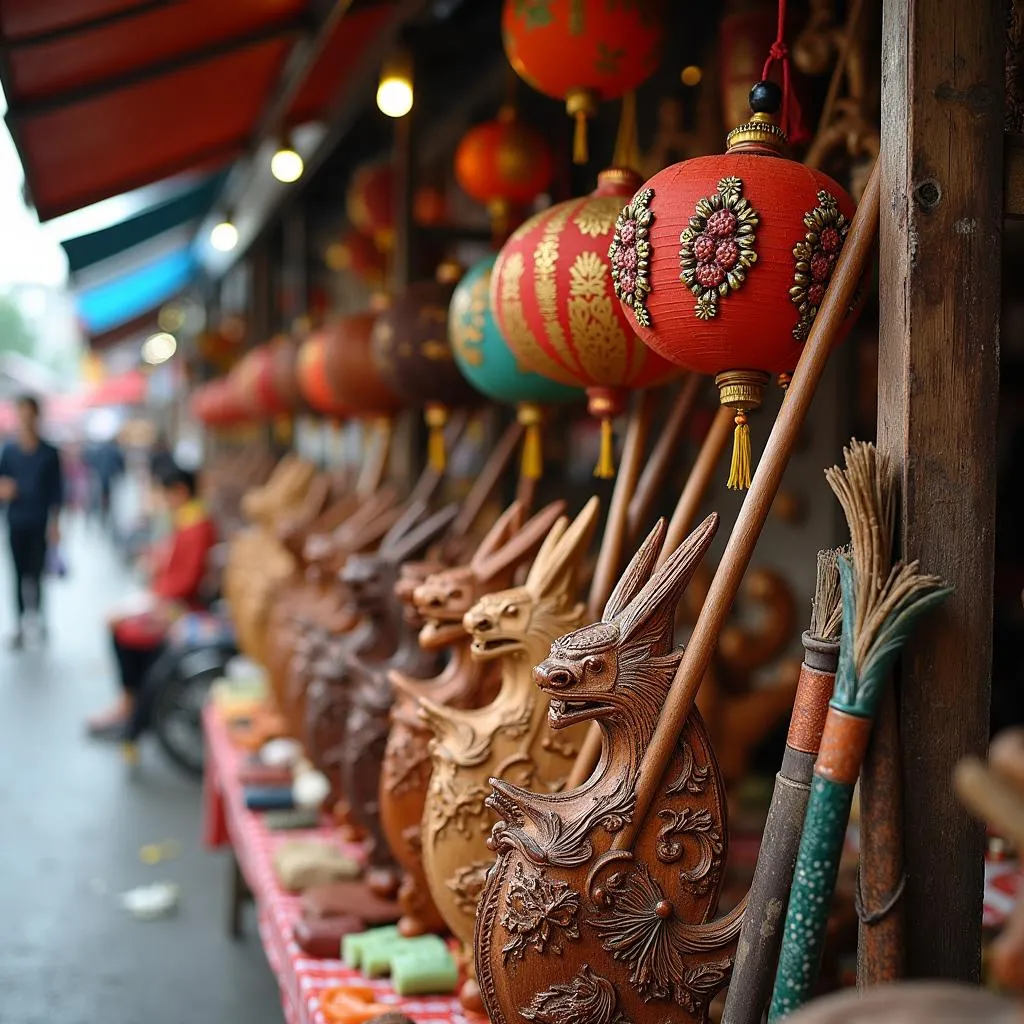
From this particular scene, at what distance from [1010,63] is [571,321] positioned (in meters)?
0.77

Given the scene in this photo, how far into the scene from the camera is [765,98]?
1.61 metres

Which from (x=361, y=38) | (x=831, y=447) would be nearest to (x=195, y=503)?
(x=361, y=38)

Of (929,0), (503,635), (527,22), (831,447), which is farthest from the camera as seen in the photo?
(831,447)

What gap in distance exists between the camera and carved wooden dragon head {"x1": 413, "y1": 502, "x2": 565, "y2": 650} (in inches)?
87.4

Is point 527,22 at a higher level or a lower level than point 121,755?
higher

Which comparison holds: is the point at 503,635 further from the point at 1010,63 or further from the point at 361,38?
the point at 361,38

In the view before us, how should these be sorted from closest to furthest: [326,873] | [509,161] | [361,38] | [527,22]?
[527,22] → [326,873] → [509,161] → [361,38]

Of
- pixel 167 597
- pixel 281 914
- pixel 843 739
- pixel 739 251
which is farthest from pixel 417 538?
pixel 167 597

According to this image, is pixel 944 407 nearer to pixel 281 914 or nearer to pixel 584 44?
pixel 584 44

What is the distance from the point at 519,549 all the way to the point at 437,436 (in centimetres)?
117

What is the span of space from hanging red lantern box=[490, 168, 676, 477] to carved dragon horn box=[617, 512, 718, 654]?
48cm

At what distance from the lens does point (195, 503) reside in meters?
6.26

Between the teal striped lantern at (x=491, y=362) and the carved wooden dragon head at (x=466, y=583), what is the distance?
10.4 inches

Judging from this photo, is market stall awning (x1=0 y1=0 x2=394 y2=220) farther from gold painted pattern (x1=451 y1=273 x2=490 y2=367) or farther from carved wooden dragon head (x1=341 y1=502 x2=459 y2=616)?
carved wooden dragon head (x1=341 y1=502 x2=459 y2=616)
